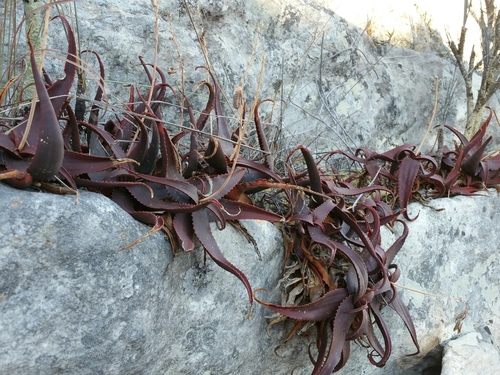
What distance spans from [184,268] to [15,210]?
1.03ft

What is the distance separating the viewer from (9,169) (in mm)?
716

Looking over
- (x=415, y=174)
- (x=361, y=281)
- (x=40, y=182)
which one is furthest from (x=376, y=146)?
(x=40, y=182)

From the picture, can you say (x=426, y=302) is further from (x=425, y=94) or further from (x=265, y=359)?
(x=425, y=94)

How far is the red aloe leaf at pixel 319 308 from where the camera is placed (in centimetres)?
95

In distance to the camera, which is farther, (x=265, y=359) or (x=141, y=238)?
(x=265, y=359)

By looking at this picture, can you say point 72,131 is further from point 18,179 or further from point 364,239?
point 364,239

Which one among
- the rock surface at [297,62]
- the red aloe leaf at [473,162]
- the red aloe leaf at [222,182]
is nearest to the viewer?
the red aloe leaf at [222,182]

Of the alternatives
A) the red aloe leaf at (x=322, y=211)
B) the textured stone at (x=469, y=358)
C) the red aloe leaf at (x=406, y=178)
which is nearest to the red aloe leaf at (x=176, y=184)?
the red aloe leaf at (x=322, y=211)

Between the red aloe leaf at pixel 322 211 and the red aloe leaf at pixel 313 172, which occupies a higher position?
the red aloe leaf at pixel 313 172

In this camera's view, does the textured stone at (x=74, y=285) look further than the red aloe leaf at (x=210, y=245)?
No

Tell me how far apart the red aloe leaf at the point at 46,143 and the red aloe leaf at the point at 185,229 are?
221 mm

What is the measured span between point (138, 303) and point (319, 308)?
1.23 feet

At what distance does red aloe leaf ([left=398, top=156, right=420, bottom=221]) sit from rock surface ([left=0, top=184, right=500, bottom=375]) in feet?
0.29

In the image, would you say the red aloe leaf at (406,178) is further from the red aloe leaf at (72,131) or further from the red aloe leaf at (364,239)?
the red aloe leaf at (72,131)
